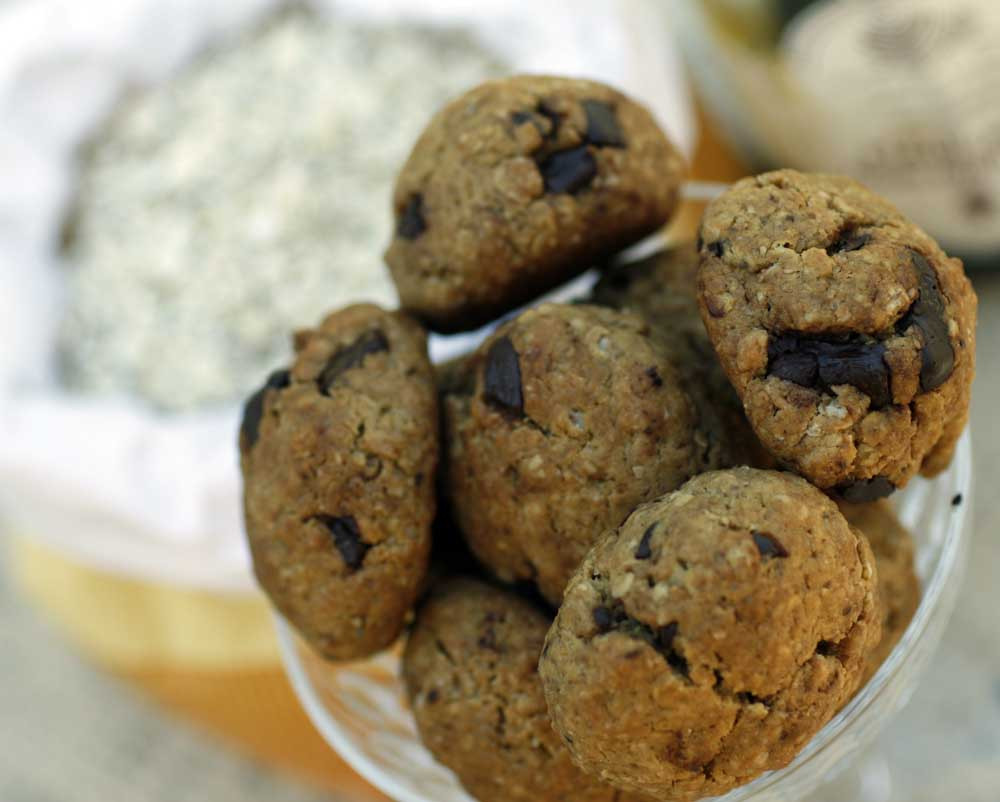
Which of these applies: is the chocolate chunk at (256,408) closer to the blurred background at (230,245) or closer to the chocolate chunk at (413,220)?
the chocolate chunk at (413,220)

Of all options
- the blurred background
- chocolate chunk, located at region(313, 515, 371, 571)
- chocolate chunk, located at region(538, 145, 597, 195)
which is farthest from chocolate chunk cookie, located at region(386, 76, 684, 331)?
the blurred background

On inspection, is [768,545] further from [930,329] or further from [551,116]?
[551,116]

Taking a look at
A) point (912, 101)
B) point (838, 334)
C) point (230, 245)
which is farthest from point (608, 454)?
point (230, 245)

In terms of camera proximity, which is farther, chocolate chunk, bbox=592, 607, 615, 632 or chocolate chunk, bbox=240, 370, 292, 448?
chocolate chunk, bbox=240, 370, 292, 448

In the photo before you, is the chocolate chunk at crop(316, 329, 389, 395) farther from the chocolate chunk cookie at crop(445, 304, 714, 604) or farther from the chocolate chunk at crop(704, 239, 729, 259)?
the chocolate chunk at crop(704, 239, 729, 259)

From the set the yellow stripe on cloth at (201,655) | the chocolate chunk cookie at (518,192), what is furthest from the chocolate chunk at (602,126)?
the yellow stripe on cloth at (201,655)

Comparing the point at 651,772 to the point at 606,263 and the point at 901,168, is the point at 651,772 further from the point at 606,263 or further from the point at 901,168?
the point at 901,168
